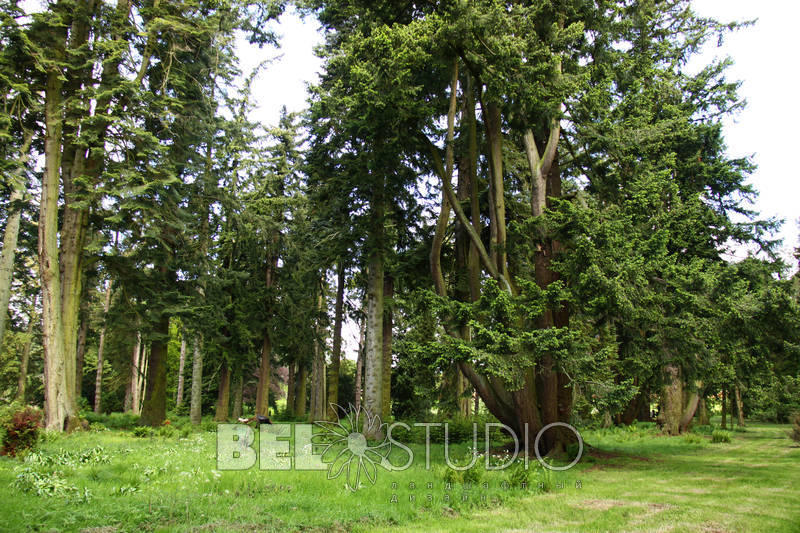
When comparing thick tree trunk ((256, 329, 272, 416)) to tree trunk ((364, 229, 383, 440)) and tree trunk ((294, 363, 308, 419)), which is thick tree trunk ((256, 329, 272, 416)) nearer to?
tree trunk ((294, 363, 308, 419))

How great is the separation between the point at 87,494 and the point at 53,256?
925 cm

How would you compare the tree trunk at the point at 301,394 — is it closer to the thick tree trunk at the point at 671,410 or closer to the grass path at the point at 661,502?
the thick tree trunk at the point at 671,410

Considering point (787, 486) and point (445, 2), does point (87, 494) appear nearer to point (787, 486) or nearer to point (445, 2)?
point (787, 486)

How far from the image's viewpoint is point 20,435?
815 centimetres

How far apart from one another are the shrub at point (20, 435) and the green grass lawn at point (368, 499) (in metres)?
0.41

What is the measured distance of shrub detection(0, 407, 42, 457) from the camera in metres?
8.06

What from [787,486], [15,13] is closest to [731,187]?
[787,486]

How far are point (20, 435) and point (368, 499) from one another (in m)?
6.16

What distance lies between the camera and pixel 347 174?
14.4 metres

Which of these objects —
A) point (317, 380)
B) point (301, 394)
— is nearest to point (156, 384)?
A: point (317, 380)

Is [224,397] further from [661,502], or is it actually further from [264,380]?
[661,502]

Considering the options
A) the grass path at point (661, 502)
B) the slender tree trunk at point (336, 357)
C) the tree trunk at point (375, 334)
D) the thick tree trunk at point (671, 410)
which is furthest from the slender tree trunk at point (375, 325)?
the thick tree trunk at point (671, 410)

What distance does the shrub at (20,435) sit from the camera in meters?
8.06

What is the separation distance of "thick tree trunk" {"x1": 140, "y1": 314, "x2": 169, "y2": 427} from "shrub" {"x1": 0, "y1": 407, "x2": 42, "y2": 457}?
7.09 metres
